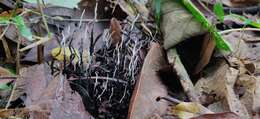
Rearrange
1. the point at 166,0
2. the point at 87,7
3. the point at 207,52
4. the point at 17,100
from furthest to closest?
the point at 87,7 → the point at 166,0 → the point at 207,52 → the point at 17,100

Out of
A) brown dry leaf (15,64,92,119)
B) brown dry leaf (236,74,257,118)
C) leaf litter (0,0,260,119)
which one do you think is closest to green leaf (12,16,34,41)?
leaf litter (0,0,260,119)

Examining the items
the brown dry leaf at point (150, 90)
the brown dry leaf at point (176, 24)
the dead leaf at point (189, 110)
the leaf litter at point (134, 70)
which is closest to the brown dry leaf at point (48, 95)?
the leaf litter at point (134, 70)

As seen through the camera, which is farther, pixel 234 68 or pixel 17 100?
pixel 234 68

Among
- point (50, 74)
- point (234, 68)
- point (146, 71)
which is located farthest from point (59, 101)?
point (234, 68)

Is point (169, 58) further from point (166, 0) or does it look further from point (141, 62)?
point (166, 0)

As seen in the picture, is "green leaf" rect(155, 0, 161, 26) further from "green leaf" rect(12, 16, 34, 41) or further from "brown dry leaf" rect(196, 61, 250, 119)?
"green leaf" rect(12, 16, 34, 41)

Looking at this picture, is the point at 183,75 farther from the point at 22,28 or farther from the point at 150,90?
the point at 22,28

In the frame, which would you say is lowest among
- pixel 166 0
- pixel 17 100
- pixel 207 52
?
pixel 17 100
